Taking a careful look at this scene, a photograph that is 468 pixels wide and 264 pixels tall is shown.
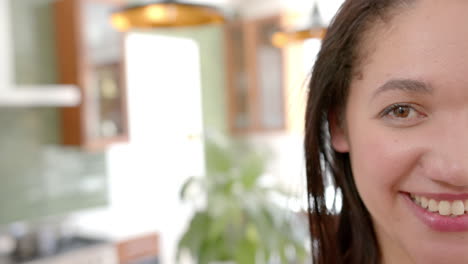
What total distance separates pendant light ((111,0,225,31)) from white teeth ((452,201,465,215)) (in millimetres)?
1165

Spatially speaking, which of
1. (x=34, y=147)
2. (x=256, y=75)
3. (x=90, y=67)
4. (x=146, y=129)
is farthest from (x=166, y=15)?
(x=256, y=75)

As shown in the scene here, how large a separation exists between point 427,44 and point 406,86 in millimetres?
54

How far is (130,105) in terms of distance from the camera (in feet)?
13.0

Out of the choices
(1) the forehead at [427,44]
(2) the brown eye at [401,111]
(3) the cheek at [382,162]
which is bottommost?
(3) the cheek at [382,162]

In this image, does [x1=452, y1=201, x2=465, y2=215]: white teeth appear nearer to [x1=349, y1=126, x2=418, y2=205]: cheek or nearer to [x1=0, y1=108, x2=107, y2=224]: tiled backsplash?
[x1=349, y1=126, x2=418, y2=205]: cheek

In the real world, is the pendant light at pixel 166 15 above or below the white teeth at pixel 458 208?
above

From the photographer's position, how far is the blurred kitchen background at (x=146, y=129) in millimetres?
1561

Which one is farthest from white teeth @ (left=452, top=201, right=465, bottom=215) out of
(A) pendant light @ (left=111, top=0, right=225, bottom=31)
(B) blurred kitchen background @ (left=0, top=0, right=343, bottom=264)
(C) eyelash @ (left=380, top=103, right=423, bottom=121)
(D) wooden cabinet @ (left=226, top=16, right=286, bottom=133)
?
(D) wooden cabinet @ (left=226, top=16, right=286, bottom=133)

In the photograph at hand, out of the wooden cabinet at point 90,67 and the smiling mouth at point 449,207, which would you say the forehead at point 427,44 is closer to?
the smiling mouth at point 449,207

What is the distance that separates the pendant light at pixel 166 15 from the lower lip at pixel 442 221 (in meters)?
1.15

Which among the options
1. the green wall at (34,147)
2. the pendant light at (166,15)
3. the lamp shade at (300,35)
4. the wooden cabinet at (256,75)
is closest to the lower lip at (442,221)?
the pendant light at (166,15)

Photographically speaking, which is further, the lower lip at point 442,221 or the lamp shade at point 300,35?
the lamp shade at point 300,35

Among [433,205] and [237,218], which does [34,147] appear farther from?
[433,205]

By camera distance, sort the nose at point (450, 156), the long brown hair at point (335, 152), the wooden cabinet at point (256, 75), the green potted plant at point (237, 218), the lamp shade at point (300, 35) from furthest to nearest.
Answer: the wooden cabinet at point (256, 75)
the lamp shade at point (300, 35)
the green potted plant at point (237, 218)
the long brown hair at point (335, 152)
the nose at point (450, 156)
